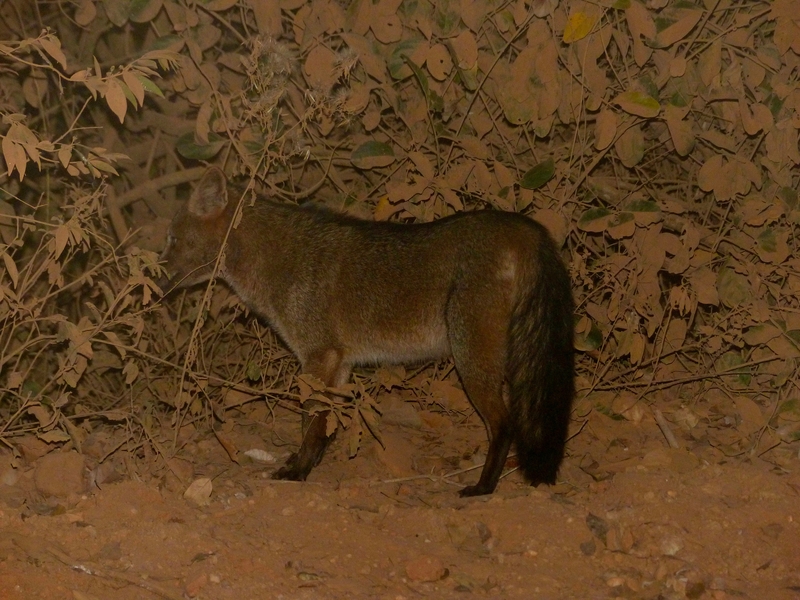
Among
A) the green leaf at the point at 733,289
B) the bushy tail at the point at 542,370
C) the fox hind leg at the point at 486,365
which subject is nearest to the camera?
the bushy tail at the point at 542,370

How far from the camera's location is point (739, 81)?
550 centimetres

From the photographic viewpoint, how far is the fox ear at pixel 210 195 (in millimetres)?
5531

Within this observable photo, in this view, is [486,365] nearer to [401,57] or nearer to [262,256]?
[262,256]

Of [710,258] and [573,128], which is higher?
[573,128]

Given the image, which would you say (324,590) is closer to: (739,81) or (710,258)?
(710,258)

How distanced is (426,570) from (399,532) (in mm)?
477

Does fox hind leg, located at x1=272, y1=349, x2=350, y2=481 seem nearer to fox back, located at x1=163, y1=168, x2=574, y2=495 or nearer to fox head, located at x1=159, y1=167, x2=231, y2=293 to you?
fox back, located at x1=163, y1=168, x2=574, y2=495

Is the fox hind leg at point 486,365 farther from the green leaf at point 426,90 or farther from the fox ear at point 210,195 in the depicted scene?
the fox ear at point 210,195

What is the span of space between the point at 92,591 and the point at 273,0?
3436 millimetres

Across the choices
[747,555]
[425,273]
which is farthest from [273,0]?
[747,555]

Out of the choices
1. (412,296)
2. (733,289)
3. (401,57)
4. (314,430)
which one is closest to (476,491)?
(314,430)

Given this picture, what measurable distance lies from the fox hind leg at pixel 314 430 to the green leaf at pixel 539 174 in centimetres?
150

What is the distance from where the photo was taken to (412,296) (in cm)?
545

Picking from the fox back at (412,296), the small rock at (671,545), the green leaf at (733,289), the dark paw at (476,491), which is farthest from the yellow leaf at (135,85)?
the green leaf at (733,289)
